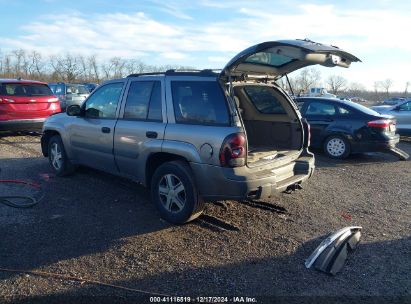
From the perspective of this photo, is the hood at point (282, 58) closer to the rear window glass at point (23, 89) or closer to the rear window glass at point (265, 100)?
the rear window glass at point (265, 100)

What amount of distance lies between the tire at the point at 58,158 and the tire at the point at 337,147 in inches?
237

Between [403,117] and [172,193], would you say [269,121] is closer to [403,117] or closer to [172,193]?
[172,193]

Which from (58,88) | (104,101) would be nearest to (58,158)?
(104,101)

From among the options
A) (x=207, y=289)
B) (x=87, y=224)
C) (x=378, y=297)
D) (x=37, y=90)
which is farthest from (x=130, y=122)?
(x=37, y=90)

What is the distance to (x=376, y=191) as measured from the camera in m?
6.68

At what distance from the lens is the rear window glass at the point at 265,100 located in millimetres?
5715

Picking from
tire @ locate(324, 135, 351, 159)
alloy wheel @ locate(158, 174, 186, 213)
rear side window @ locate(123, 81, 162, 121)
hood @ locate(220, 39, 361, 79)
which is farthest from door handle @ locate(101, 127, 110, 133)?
tire @ locate(324, 135, 351, 159)

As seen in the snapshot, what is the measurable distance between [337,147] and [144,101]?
593 centimetres

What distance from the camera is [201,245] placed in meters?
4.30

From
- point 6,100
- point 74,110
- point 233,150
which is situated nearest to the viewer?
point 233,150

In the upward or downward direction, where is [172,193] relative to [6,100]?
downward

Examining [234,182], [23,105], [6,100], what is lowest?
[234,182]

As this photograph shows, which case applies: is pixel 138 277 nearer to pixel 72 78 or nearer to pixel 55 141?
pixel 55 141

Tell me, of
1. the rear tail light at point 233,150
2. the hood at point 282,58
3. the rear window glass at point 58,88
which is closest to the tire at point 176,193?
the rear tail light at point 233,150
